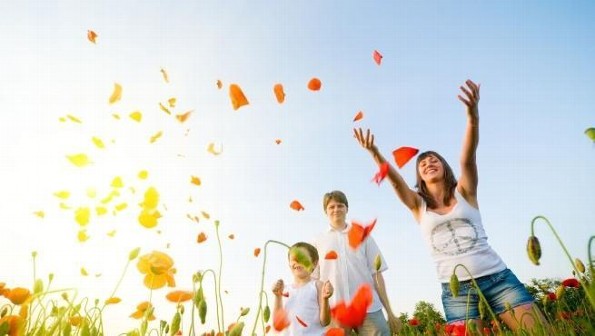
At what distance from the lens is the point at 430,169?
3.76 m

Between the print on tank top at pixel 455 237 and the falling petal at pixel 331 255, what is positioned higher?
the falling petal at pixel 331 255

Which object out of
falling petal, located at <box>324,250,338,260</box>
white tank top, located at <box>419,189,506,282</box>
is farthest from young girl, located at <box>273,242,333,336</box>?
white tank top, located at <box>419,189,506,282</box>

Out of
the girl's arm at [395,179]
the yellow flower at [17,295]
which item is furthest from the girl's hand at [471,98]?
the yellow flower at [17,295]

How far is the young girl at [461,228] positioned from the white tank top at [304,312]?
134 cm

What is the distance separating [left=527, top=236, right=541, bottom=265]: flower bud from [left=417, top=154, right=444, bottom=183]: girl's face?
2.15 metres

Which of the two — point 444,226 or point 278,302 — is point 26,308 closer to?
point 278,302

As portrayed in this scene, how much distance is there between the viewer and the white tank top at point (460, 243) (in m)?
3.21

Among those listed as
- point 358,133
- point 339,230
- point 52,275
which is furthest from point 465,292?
point 52,275

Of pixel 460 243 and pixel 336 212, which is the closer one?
pixel 460 243

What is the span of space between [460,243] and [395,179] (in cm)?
83

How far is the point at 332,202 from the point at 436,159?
166cm

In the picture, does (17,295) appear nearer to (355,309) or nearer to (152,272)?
(152,272)

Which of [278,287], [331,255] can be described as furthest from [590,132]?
[331,255]

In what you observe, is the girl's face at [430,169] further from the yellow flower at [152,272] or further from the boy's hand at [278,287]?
the yellow flower at [152,272]
